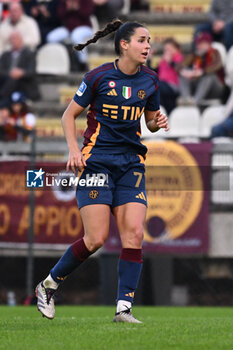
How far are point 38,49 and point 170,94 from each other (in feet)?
12.2

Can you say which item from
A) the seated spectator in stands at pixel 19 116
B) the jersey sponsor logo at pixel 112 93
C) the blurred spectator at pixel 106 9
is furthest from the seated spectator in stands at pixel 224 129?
the jersey sponsor logo at pixel 112 93

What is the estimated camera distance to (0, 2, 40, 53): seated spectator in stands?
53.7 ft

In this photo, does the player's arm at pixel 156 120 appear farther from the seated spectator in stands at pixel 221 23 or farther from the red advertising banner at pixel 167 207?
the seated spectator in stands at pixel 221 23

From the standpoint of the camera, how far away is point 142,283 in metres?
11.0

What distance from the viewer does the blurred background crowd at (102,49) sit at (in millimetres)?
13641

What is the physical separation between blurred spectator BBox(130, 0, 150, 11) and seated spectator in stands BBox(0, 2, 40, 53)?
2156 millimetres

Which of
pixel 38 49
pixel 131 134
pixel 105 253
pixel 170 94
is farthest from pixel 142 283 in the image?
pixel 38 49

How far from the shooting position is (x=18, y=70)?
15320mm

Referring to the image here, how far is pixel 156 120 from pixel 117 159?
0.39m

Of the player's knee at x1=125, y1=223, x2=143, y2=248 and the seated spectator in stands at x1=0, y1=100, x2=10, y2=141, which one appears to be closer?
the player's knee at x1=125, y1=223, x2=143, y2=248

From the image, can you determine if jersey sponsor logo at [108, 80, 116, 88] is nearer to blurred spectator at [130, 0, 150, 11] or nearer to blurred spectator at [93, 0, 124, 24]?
blurred spectator at [93, 0, 124, 24]

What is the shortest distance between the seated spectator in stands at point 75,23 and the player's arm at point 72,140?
10.4m

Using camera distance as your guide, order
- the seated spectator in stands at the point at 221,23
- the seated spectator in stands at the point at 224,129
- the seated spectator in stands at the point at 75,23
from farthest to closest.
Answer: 1. the seated spectator in stands at the point at 75,23
2. the seated spectator in stands at the point at 221,23
3. the seated spectator in stands at the point at 224,129

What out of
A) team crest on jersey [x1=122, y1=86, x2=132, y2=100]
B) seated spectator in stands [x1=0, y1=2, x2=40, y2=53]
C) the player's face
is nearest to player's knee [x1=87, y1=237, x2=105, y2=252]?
team crest on jersey [x1=122, y1=86, x2=132, y2=100]
